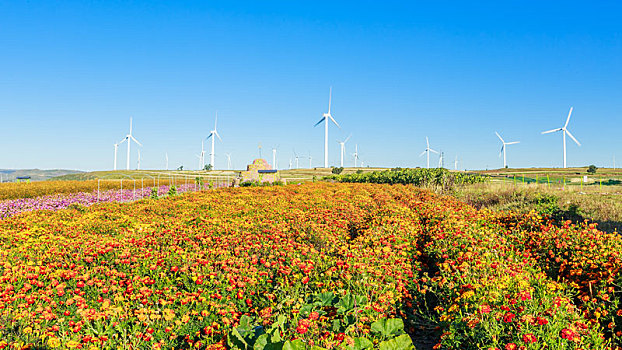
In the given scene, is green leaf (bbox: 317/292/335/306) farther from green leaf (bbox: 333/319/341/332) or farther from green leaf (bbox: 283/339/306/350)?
green leaf (bbox: 283/339/306/350)

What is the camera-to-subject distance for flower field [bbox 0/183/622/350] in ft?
14.8

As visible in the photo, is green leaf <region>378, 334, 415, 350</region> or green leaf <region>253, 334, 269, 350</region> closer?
green leaf <region>253, 334, 269, 350</region>

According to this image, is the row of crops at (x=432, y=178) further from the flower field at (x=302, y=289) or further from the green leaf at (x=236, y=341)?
the green leaf at (x=236, y=341)

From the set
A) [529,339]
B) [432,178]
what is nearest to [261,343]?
[529,339]

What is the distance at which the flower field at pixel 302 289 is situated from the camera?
451 centimetres

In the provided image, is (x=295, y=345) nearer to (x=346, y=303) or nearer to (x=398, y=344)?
(x=398, y=344)

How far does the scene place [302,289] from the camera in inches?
240

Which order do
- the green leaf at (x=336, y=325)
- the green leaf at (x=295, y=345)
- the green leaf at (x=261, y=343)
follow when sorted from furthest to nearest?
the green leaf at (x=336, y=325) < the green leaf at (x=261, y=343) < the green leaf at (x=295, y=345)

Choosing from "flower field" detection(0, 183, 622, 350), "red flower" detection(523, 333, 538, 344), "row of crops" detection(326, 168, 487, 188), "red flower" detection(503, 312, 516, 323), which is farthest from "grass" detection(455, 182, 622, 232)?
"red flower" detection(523, 333, 538, 344)

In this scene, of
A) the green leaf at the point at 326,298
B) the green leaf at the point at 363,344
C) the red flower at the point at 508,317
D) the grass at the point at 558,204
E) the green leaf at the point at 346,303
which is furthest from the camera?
the grass at the point at 558,204

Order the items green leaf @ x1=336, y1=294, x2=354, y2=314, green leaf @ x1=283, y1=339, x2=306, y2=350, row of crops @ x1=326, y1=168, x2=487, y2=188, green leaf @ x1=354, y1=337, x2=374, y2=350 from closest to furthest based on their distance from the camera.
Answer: green leaf @ x1=283, y1=339, x2=306, y2=350 < green leaf @ x1=354, y1=337, x2=374, y2=350 < green leaf @ x1=336, y1=294, x2=354, y2=314 < row of crops @ x1=326, y1=168, x2=487, y2=188

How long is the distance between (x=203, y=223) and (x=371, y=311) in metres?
6.48

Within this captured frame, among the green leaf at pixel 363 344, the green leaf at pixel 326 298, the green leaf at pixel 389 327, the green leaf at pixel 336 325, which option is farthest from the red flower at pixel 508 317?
the green leaf at pixel 326 298

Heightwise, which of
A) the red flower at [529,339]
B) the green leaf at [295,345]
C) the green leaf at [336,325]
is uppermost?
the green leaf at [295,345]
